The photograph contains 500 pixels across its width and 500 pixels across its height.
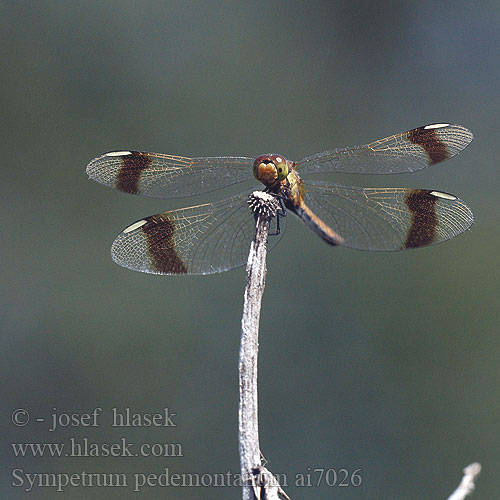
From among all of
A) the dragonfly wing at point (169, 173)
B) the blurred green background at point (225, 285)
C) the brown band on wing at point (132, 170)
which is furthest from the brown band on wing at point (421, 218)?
the blurred green background at point (225, 285)

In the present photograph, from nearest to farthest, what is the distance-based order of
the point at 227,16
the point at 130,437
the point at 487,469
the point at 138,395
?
1. the point at 487,469
2. the point at 130,437
3. the point at 138,395
4. the point at 227,16

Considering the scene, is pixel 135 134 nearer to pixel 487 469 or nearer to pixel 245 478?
pixel 487 469

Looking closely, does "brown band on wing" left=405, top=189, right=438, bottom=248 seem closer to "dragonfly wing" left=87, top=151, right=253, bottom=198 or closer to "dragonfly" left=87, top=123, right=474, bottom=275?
"dragonfly" left=87, top=123, right=474, bottom=275

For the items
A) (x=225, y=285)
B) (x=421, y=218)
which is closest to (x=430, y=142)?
(x=421, y=218)

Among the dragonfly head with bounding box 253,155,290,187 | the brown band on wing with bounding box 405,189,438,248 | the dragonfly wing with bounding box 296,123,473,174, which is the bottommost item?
the brown band on wing with bounding box 405,189,438,248

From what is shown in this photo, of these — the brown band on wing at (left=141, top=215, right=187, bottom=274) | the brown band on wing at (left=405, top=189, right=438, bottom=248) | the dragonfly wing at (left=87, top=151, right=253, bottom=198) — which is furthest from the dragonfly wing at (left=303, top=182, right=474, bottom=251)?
the brown band on wing at (left=141, top=215, right=187, bottom=274)

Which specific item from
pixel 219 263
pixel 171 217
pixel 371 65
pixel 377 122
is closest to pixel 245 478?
pixel 219 263

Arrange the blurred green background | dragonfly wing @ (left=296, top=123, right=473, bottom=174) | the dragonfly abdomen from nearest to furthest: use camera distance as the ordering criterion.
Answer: the dragonfly abdomen → dragonfly wing @ (left=296, top=123, right=473, bottom=174) → the blurred green background

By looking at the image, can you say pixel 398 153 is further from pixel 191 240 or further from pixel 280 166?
pixel 191 240
